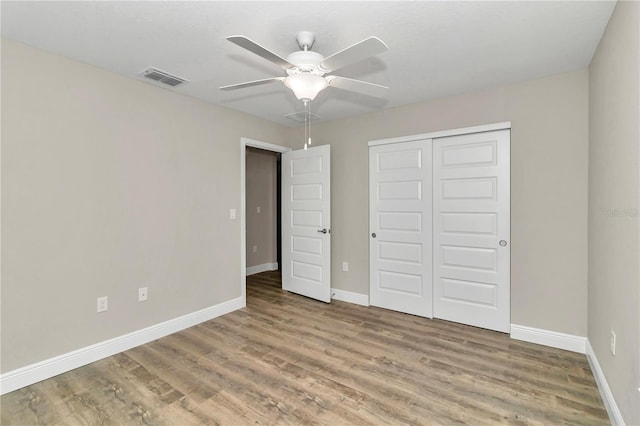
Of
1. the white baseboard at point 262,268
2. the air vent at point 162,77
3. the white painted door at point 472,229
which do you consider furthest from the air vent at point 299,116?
the white baseboard at point 262,268

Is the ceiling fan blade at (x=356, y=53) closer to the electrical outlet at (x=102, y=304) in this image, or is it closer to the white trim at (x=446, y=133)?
the white trim at (x=446, y=133)

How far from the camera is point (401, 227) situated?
367 centimetres

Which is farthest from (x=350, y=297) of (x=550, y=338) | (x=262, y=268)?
(x=262, y=268)

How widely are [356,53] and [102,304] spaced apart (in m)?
2.85

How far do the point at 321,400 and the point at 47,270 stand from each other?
2.28 meters

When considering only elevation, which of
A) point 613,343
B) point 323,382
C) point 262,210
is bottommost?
point 323,382

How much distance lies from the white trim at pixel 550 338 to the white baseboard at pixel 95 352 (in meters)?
3.18

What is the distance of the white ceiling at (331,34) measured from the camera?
6.01ft

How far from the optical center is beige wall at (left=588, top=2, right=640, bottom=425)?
5.00 ft

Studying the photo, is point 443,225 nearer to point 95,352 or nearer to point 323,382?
point 323,382

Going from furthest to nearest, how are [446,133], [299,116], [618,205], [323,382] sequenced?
[299,116]
[446,133]
[323,382]
[618,205]

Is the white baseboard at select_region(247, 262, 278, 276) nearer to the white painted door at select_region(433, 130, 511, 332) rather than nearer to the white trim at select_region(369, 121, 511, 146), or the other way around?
the white trim at select_region(369, 121, 511, 146)

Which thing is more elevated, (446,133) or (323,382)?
(446,133)

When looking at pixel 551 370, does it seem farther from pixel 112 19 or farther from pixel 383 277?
pixel 112 19
